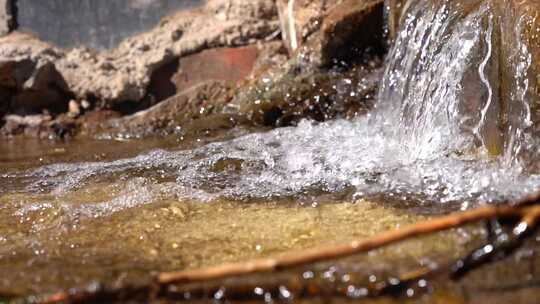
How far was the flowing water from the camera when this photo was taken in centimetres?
180

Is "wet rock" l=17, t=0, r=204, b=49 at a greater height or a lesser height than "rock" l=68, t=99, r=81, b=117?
greater

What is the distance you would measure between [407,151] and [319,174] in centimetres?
57

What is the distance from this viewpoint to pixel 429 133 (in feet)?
9.63

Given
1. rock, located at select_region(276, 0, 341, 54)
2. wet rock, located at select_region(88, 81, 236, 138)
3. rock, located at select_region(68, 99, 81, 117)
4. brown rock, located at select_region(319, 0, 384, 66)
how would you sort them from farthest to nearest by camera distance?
rock, located at select_region(68, 99, 81, 117), wet rock, located at select_region(88, 81, 236, 138), rock, located at select_region(276, 0, 341, 54), brown rock, located at select_region(319, 0, 384, 66)

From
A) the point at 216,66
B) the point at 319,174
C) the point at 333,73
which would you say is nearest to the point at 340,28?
the point at 333,73

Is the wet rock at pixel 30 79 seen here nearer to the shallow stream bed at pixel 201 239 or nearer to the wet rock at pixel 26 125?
the wet rock at pixel 26 125

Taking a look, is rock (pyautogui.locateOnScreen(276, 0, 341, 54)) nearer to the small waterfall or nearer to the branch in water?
the small waterfall

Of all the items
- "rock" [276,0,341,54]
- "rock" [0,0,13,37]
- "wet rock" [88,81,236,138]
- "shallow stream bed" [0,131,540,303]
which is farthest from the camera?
"rock" [0,0,13,37]

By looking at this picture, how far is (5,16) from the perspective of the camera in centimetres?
541

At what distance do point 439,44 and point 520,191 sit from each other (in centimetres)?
130

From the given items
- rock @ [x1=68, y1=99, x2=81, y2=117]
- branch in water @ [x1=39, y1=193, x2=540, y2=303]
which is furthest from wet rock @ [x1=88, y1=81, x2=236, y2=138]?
branch in water @ [x1=39, y1=193, x2=540, y2=303]

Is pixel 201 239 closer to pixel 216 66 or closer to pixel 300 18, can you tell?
pixel 300 18

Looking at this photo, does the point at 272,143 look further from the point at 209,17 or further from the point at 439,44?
the point at 209,17

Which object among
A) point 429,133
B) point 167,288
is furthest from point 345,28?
point 167,288
